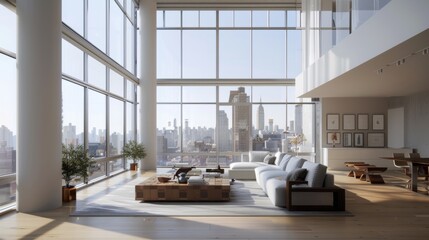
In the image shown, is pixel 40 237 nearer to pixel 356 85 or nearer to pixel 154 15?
pixel 356 85

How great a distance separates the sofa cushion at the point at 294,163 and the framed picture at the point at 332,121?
5.83 m

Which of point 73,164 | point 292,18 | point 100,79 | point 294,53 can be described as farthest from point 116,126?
point 292,18

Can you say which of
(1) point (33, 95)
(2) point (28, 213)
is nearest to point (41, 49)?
(1) point (33, 95)

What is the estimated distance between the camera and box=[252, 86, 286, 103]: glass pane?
1406 cm

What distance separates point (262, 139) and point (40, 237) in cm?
1041

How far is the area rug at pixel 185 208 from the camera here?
5.78 meters

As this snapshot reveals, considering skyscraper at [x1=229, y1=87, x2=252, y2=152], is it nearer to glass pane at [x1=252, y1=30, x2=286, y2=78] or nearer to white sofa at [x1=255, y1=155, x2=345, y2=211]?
glass pane at [x1=252, y1=30, x2=286, y2=78]

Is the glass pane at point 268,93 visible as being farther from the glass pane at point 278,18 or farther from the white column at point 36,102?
the white column at point 36,102

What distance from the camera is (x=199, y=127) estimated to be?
14055mm

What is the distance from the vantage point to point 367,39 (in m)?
6.31

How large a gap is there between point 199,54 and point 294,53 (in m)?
3.61

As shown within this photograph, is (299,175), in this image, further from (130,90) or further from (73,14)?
(130,90)

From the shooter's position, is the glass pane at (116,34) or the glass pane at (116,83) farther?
the glass pane at (116,34)

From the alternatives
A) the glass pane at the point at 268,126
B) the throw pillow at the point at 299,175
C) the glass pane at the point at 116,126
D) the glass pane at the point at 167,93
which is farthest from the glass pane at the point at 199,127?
the throw pillow at the point at 299,175
